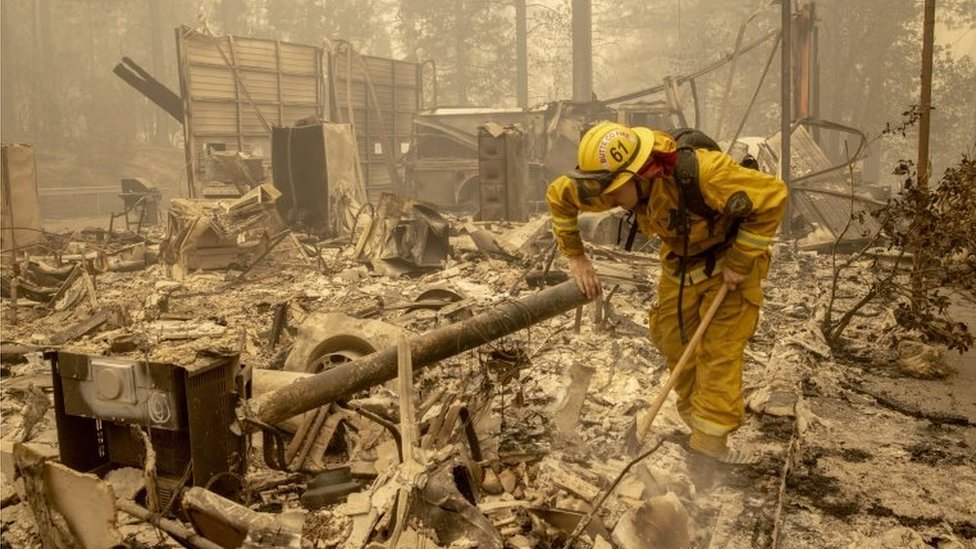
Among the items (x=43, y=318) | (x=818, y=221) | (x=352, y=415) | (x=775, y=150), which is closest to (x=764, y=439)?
(x=352, y=415)

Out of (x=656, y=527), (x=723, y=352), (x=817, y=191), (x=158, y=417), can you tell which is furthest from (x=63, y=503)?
(x=817, y=191)

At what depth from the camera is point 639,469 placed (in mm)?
3672

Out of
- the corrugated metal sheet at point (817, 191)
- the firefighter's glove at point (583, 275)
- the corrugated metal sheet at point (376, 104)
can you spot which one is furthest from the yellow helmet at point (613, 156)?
the corrugated metal sheet at point (376, 104)

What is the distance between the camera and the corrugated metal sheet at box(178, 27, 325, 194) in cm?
1714

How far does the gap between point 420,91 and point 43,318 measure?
A: 17905mm

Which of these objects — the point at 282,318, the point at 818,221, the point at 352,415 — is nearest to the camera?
the point at 352,415

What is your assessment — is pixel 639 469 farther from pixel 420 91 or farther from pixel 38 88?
pixel 38 88

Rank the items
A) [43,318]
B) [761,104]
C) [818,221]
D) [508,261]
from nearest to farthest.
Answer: [43,318]
[508,261]
[818,221]
[761,104]

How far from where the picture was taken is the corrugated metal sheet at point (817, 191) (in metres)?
12.8

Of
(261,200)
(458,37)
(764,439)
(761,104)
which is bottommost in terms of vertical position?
(764,439)

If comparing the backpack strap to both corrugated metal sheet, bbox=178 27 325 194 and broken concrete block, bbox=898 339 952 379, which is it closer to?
broken concrete block, bbox=898 339 952 379

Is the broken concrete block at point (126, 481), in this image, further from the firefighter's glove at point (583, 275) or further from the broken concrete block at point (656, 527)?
the firefighter's glove at point (583, 275)

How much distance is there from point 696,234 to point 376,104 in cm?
1950

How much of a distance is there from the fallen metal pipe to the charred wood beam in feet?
44.8
